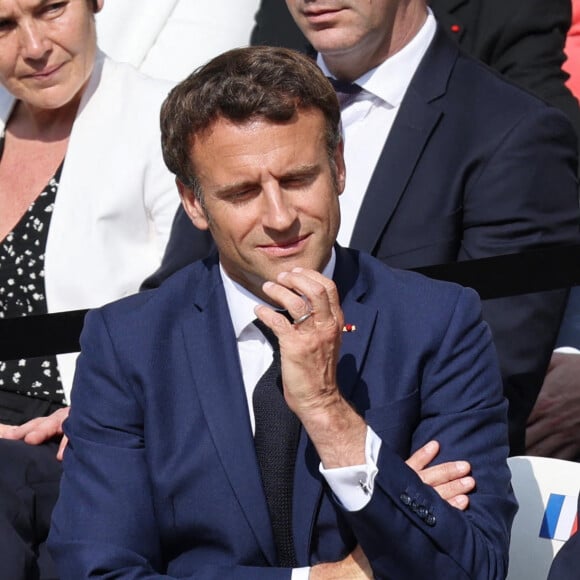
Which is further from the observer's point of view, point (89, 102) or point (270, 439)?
point (89, 102)

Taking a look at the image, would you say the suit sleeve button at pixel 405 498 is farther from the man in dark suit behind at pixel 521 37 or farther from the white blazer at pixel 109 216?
the man in dark suit behind at pixel 521 37

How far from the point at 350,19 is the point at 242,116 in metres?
1.13

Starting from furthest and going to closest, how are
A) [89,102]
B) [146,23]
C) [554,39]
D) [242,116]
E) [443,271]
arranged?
[146,23], [554,39], [89,102], [443,271], [242,116]

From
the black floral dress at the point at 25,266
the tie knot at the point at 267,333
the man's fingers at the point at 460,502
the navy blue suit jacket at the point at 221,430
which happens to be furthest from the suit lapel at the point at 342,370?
the black floral dress at the point at 25,266

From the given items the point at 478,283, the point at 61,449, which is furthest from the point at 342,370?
the point at 61,449

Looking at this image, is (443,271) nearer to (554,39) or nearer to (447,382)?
(447,382)

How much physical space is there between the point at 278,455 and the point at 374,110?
132 centimetres

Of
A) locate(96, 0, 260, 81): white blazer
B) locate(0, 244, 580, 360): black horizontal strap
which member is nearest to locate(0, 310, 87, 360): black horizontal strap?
locate(0, 244, 580, 360): black horizontal strap

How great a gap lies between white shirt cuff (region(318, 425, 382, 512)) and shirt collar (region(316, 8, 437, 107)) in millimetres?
1421

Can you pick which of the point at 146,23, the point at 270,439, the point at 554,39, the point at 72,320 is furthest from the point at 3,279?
the point at 554,39

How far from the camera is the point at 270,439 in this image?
8.57 ft

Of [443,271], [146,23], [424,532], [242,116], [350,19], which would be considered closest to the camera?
[424,532]

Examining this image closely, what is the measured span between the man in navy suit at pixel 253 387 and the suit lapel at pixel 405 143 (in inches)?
28.3

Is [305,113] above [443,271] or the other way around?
above
